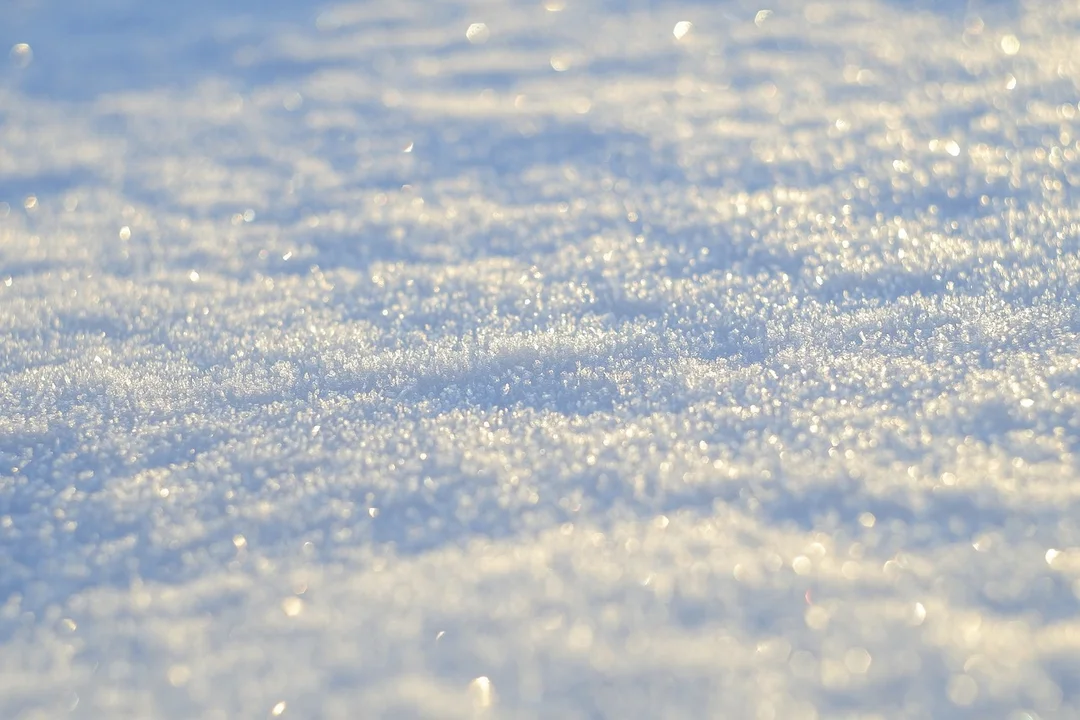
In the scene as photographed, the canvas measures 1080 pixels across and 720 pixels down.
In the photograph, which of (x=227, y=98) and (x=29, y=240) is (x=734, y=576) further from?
(x=227, y=98)

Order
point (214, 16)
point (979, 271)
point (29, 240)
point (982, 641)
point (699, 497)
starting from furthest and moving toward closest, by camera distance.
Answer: point (214, 16) → point (29, 240) → point (979, 271) → point (699, 497) → point (982, 641)

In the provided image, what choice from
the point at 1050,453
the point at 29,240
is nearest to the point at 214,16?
the point at 29,240

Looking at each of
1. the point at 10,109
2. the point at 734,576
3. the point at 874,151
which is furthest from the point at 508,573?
the point at 10,109

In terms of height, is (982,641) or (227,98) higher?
(227,98)

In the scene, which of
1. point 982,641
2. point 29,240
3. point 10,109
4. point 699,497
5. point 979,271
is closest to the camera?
point 982,641

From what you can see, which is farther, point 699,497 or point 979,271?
point 979,271

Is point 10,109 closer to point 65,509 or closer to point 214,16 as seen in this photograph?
point 214,16

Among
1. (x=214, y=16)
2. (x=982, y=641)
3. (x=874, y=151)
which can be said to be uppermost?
(x=214, y=16)
